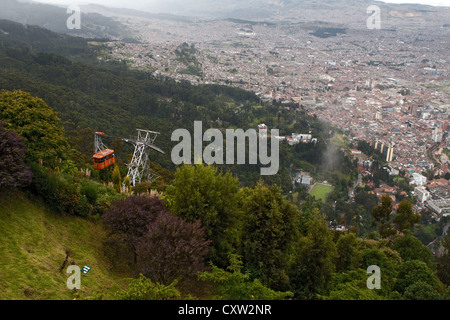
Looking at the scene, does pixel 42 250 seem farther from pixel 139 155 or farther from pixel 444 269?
pixel 444 269

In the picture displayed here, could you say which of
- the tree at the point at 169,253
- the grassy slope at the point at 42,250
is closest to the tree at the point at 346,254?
the tree at the point at 169,253

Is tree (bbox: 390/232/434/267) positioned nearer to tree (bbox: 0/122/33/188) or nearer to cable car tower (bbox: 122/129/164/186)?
cable car tower (bbox: 122/129/164/186)

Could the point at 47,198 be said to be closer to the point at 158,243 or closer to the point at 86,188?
the point at 86,188

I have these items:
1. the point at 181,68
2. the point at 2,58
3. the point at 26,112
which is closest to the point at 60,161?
the point at 26,112

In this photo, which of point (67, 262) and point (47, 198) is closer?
point (67, 262)

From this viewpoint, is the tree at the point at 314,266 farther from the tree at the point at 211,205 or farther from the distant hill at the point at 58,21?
the distant hill at the point at 58,21

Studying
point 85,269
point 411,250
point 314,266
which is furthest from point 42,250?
point 411,250
